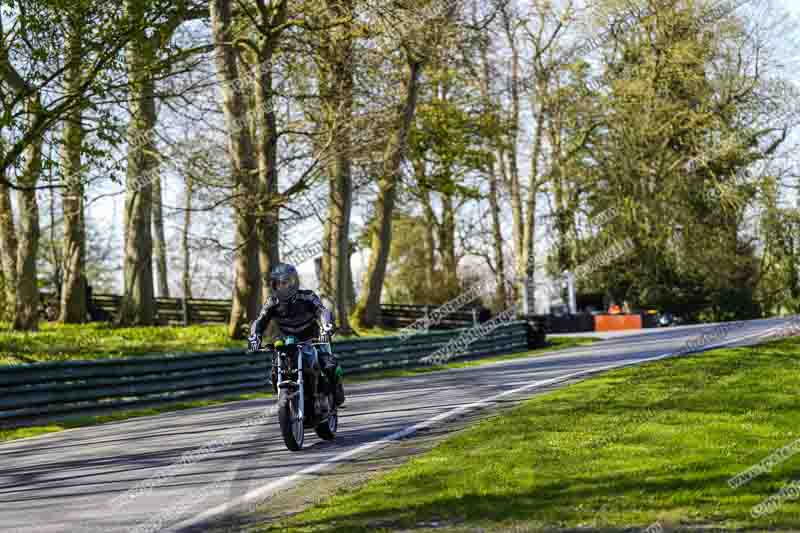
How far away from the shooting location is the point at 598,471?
298 inches

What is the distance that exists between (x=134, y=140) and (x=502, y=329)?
13151mm

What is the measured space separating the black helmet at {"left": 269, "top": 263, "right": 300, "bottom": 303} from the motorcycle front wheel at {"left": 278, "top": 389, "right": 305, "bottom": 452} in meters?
1.09

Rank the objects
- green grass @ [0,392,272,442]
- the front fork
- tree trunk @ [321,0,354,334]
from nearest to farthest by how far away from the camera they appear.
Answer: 1. the front fork
2. green grass @ [0,392,272,442]
3. tree trunk @ [321,0,354,334]

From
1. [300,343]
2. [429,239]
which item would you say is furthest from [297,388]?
[429,239]

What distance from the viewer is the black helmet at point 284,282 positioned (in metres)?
10.3

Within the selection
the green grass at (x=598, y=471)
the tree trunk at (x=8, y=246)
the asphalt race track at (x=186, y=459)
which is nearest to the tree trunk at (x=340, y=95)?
the tree trunk at (x=8, y=246)

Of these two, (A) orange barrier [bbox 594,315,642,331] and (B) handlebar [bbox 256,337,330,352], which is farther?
(A) orange barrier [bbox 594,315,642,331]

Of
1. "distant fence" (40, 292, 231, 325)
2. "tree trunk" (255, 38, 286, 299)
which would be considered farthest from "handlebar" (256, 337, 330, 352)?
"distant fence" (40, 292, 231, 325)

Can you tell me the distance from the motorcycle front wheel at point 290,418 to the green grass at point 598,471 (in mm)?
1479

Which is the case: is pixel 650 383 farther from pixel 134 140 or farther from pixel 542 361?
pixel 134 140

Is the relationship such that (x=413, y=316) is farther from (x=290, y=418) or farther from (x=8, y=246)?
(x=290, y=418)

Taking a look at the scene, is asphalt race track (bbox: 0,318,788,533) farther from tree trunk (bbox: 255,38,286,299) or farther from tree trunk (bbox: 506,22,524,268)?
tree trunk (bbox: 506,22,524,268)

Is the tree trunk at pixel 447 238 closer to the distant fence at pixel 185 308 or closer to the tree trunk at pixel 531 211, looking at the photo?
the tree trunk at pixel 531 211

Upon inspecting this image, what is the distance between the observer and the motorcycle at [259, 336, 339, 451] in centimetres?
970
